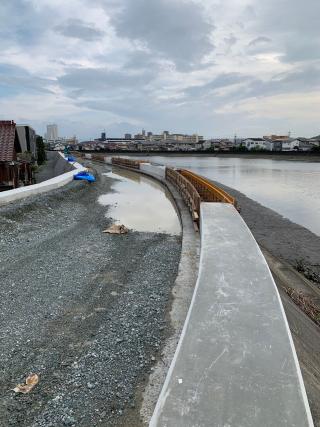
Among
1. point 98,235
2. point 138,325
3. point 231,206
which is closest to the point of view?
point 138,325

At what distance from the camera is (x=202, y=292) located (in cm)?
636

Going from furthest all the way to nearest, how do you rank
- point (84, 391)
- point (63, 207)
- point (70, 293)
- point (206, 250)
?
point (63, 207) → point (206, 250) → point (70, 293) → point (84, 391)

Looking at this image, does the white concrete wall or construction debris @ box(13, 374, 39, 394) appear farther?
the white concrete wall

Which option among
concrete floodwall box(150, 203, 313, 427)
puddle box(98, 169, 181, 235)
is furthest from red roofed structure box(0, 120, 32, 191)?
concrete floodwall box(150, 203, 313, 427)

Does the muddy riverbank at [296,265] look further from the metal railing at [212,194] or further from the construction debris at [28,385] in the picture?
the construction debris at [28,385]

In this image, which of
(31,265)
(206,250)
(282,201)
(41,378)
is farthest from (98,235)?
(282,201)

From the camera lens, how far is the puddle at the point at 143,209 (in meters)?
15.8

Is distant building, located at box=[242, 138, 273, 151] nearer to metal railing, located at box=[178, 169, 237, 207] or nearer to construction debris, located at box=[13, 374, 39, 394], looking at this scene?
metal railing, located at box=[178, 169, 237, 207]

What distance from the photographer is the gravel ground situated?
14.5 feet

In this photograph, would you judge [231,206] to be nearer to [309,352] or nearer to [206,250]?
[206,250]

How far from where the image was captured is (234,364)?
14.3 feet

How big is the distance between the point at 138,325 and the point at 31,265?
4.16m

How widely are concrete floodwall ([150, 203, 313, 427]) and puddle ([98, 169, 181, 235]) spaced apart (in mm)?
8147

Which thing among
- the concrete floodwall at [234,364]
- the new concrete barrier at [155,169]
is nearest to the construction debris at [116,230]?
the concrete floodwall at [234,364]
